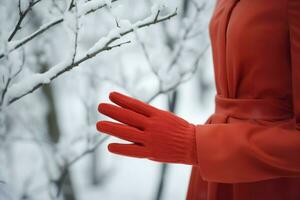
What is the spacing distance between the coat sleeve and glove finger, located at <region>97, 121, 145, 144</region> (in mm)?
104

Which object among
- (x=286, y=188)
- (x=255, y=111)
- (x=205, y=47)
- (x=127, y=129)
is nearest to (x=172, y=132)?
(x=127, y=129)

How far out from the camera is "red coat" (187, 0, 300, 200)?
0.56m

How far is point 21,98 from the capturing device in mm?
715

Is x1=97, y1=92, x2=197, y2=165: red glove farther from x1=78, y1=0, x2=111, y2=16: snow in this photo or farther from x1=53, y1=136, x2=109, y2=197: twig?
x1=53, y1=136, x2=109, y2=197: twig

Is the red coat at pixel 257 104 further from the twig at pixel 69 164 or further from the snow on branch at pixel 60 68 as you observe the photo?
the twig at pixel 69 164

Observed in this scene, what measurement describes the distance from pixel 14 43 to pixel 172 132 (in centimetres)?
36

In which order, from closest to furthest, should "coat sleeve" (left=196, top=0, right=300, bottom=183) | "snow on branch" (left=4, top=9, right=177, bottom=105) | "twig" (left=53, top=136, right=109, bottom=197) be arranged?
"coat sleeve" (left=196, top=0, right=300, bottom=183) < "snow on branch" (left=4, top=9, right=177, bottom=105) < "twig" (left=53, top=136, right=109, bottom=197)

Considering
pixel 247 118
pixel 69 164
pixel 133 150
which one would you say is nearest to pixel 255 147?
pixel 247 118

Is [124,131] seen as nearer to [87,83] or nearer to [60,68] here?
[60,68]

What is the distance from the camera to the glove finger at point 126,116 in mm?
564

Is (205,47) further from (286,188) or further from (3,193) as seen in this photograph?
(3,193)

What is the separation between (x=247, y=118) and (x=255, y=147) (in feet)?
0.30

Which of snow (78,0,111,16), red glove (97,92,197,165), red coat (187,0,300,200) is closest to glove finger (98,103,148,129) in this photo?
red glove (97,92,197,165)

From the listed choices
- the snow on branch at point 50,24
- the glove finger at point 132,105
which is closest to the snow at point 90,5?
the snow on branch at point 50,24
